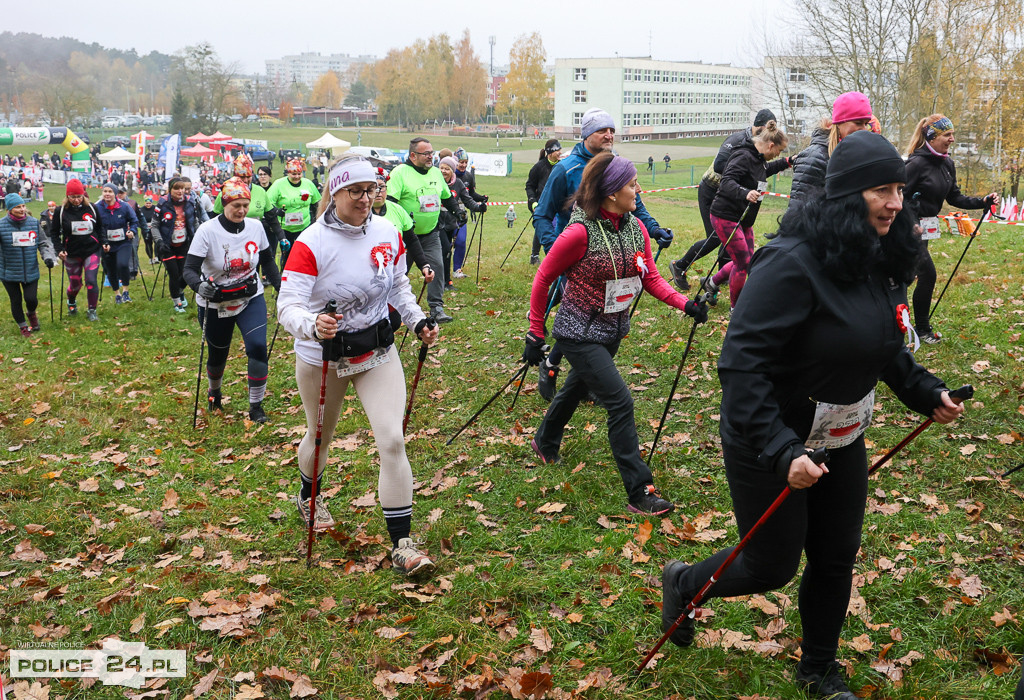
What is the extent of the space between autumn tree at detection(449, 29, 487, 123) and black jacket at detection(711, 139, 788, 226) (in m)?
106

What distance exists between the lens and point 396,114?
112500 millimetres

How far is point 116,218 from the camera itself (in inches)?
538

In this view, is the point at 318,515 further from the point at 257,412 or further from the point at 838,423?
the point at 838,423

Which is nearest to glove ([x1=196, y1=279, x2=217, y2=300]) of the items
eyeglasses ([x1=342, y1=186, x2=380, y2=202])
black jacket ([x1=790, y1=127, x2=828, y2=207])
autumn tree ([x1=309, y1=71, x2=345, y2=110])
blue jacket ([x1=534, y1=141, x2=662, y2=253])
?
blue jacket ([x1=534, y1=141, x2=662, y2=253])

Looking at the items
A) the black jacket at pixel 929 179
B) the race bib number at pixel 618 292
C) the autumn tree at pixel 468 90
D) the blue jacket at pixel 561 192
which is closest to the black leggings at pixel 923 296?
the black jacket at pixel 929 179

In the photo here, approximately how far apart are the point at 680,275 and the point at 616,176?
18.4 feet

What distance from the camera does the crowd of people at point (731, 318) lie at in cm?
281

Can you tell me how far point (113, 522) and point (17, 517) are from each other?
715mm

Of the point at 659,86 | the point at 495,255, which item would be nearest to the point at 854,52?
the point at 495,255

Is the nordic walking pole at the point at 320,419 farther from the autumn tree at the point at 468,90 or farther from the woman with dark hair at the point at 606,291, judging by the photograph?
the autumn tree at the point at 468,90

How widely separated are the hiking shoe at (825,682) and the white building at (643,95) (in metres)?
81.4

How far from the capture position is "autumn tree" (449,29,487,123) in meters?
109

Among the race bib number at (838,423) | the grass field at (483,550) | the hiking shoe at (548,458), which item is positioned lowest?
the grass field at (483,550)

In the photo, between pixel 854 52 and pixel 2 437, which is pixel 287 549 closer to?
pixel 2 437
